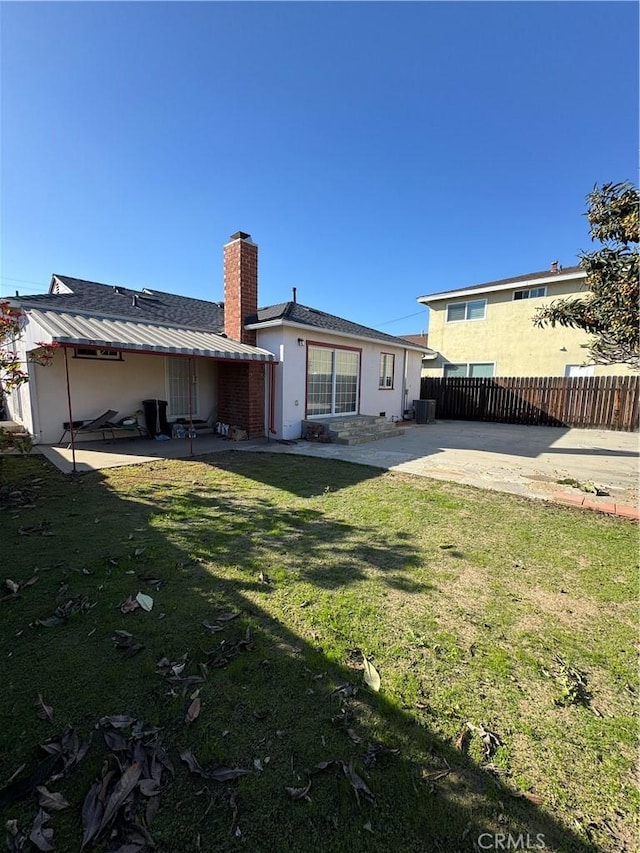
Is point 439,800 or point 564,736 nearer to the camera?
point 439,800

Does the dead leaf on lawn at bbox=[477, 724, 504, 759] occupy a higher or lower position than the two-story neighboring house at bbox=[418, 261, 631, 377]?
lower

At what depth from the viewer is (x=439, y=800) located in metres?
1.53

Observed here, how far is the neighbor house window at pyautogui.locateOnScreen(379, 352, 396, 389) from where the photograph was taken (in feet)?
49.0

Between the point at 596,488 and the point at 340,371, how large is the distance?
8.12 meters

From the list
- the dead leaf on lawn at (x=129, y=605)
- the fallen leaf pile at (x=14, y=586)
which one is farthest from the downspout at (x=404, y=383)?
the fallen leaf pile at (x=14, y=586)

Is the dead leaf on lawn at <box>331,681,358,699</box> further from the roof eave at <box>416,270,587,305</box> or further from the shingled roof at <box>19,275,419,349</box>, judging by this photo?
the roof eave at <box>416,270,587,305</box>

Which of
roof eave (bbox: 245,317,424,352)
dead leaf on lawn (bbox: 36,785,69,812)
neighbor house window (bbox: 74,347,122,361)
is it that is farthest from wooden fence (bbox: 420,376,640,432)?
dead leaf on lawn (bbox: 36,785,69,812)

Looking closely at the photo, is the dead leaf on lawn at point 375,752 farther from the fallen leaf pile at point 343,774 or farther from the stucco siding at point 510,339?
the stucco siding at point 510,339

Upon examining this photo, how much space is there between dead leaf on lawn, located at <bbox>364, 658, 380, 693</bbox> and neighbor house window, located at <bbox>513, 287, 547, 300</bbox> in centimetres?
2028

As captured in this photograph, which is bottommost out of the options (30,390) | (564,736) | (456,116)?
(564,736)

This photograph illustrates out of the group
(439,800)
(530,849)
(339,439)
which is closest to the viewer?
(530,849)

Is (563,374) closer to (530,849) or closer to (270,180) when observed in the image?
(270,180)

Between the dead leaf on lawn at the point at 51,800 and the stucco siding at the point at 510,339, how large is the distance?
19.8 m

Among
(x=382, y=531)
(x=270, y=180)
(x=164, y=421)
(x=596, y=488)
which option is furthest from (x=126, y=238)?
(x=596, y=488)
